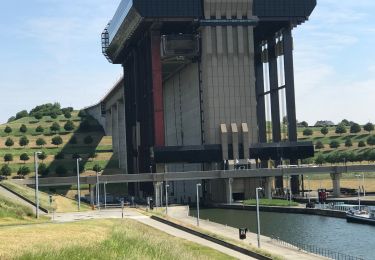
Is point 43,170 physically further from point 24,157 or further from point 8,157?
point 8,157

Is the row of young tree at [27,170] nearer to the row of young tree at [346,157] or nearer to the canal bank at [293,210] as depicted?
the canal bank at [293,210]

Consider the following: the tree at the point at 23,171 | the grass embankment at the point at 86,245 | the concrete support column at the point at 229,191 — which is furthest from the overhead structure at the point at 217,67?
the grass embankment at the point at 86,245

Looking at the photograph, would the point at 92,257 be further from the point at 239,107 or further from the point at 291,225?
the point at 239,107

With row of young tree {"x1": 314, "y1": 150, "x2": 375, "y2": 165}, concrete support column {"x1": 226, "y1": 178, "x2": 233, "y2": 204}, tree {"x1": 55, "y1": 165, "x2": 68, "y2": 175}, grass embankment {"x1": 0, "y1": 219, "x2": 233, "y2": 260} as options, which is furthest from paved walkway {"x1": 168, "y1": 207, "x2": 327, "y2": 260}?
row of young tree {"x1": 314, "y1": 150, "x2": 375, "y2": 165}

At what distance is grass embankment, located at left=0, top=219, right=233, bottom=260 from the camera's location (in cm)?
4012

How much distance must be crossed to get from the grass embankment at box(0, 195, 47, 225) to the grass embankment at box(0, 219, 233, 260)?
14517mm

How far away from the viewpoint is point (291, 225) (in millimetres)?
89875

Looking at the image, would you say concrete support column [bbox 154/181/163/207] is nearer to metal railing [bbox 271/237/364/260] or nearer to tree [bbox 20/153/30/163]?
metal railing [bbox 271/237/364/260]

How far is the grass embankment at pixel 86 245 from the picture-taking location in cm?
4012

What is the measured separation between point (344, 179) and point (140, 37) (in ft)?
210

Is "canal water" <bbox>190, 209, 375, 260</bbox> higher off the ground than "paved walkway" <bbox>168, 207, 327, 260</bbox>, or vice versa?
"paved walkway" <bbox>168, 207, 327, 260</bbox>

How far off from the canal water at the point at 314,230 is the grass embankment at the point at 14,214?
28689 millimetres

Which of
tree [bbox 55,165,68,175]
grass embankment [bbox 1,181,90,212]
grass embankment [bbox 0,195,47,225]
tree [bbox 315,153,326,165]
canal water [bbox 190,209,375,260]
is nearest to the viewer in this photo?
canal water [bbox 190,209,375,260]

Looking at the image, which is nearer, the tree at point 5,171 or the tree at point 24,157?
the tree at point 5,171
